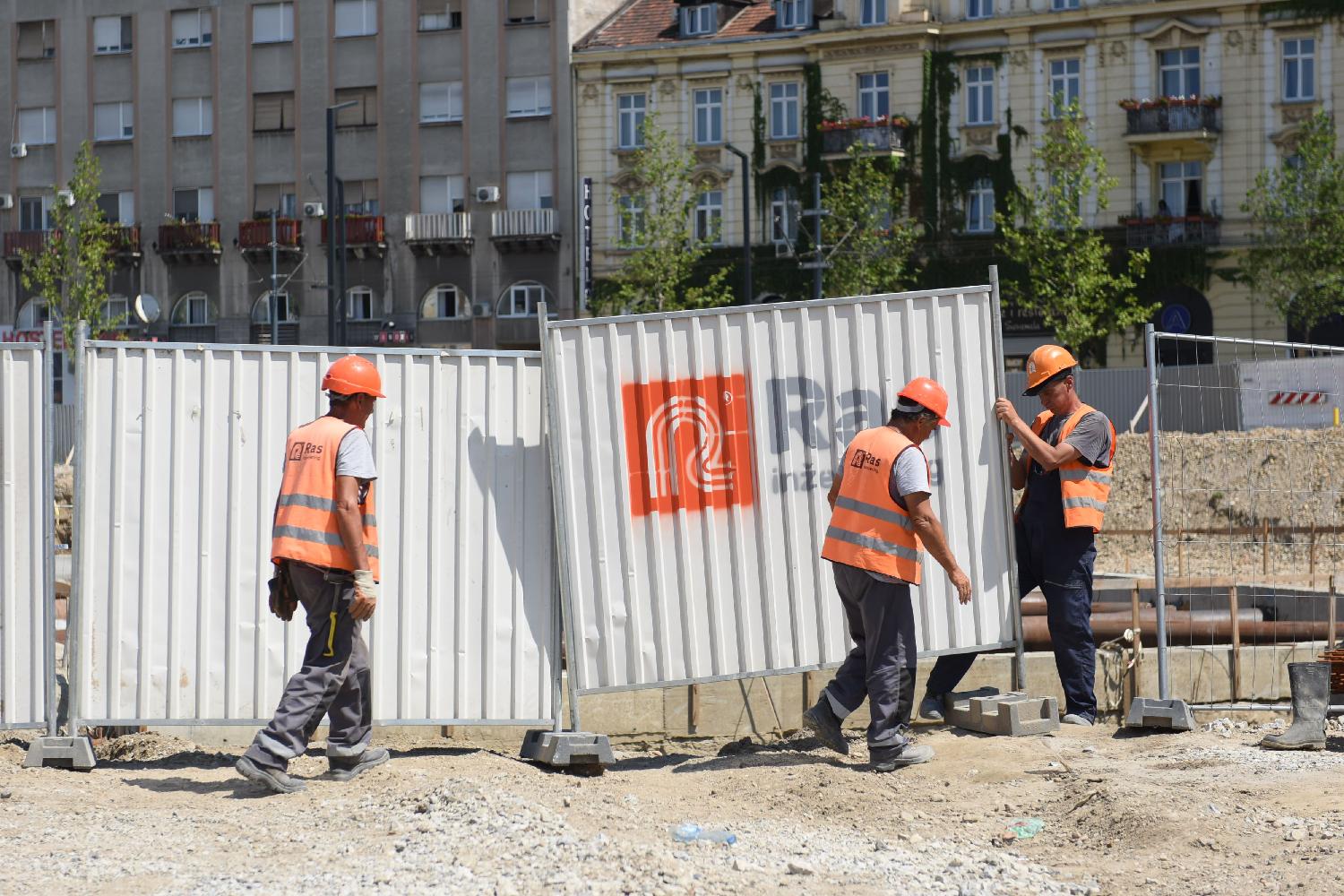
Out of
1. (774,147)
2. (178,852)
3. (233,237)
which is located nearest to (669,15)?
(774,147)

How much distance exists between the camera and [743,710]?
9.64 meters

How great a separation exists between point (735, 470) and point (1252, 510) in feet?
13.4

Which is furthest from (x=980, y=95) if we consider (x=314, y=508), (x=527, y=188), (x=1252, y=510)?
(x=314, y=508)

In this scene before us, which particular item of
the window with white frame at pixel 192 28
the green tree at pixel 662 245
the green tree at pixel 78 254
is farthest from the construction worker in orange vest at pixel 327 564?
the window with white frame at pixel 192 28

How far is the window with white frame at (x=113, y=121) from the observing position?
52.6 meters

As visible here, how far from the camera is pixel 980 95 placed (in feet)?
149

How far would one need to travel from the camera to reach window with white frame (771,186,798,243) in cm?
4684

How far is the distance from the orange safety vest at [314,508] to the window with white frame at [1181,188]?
3951 cm

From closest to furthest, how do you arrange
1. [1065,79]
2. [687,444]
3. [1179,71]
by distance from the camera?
1. [687,444]
2. [1179,71]
3. [1065,79]

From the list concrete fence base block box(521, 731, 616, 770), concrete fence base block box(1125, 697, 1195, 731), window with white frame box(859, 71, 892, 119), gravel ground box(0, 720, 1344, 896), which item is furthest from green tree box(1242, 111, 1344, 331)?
concrete fence base block box(521, 731, 616, 770)

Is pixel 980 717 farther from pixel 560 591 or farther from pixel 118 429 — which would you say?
pixel 118 429

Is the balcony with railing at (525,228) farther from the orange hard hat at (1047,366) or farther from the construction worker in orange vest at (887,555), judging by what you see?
the construction worker in orange vest at (887,555)

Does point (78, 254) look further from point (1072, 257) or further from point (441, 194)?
point (1072, 257)

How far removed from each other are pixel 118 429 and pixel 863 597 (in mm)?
3422
